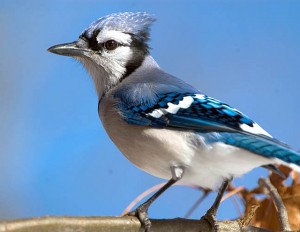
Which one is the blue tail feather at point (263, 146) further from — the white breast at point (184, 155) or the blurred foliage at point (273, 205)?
the blurred foliage at point (273, 205)

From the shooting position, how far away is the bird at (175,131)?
128 cm

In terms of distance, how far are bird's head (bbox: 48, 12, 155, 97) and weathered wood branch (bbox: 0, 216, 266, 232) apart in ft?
1.59

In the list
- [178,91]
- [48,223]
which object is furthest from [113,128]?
[48,223]

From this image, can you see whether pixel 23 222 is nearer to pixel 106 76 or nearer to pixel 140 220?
pixel 140 220

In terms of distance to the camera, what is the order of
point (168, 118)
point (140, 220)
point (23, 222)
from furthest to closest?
point (168, 118)
point (140, 220)
point (23, 222)

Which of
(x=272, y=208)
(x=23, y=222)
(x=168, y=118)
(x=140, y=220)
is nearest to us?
(x=23, y=222)

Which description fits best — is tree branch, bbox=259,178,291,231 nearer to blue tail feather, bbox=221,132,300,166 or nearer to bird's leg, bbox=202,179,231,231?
bird's leg, bbox=202,179,231,231

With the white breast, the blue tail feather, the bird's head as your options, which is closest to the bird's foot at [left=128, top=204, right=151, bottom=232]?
the white breast

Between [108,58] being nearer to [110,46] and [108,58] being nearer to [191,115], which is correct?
[110,46]

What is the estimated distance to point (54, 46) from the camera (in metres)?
1.59

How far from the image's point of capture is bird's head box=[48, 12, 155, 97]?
1.60 metres

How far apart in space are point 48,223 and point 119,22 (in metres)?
0.70

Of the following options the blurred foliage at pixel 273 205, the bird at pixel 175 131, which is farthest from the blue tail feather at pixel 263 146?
the blurred foliage at pixel 273 205

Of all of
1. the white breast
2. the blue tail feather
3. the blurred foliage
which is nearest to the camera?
the blue tail feather
